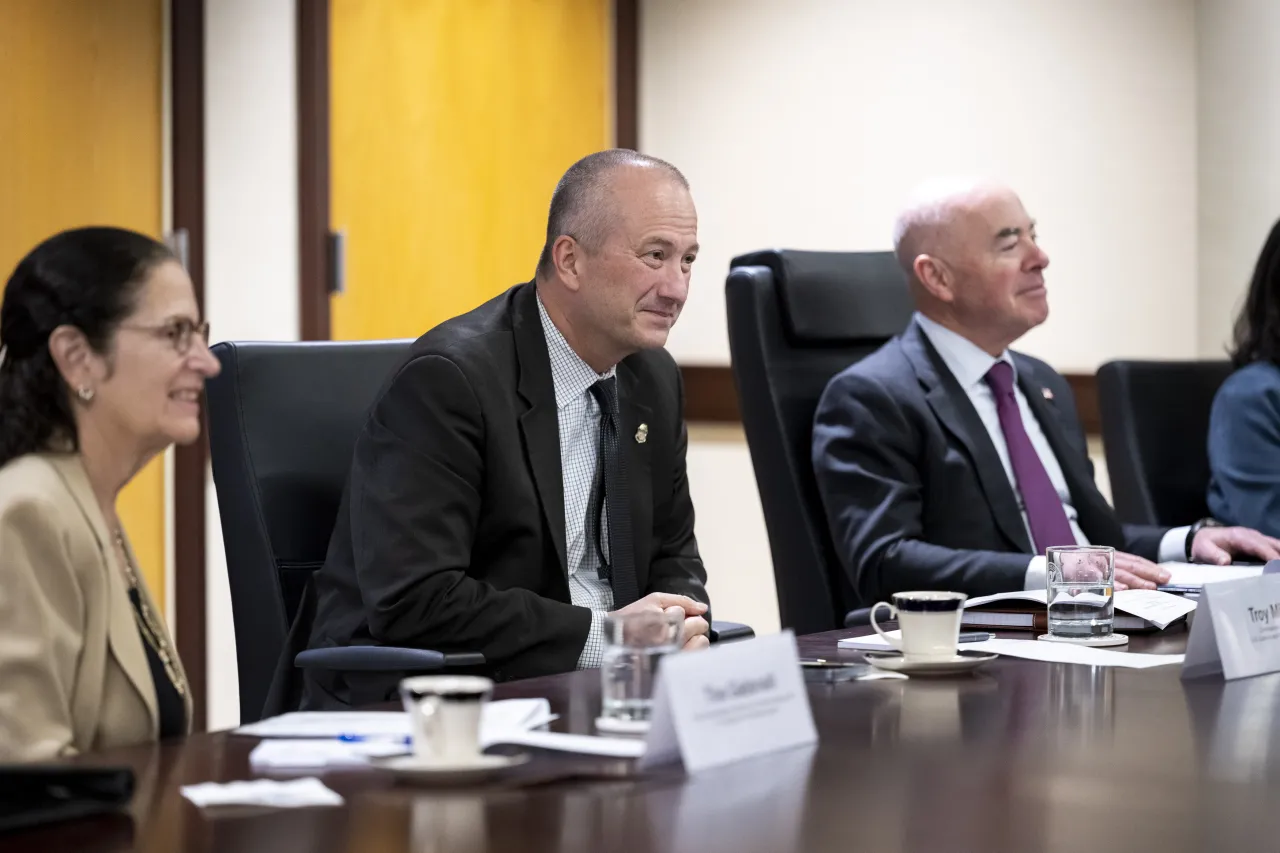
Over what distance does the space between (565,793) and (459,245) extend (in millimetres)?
3440

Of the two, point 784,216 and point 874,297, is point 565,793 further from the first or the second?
point 784,216

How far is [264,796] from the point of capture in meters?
1.16

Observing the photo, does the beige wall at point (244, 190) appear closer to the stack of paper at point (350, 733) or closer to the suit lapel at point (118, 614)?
the suit lapel at point (118, 614)

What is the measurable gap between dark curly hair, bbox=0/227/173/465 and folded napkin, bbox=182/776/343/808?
0.54 meters

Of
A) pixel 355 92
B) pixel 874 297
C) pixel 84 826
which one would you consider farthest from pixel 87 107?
pixel 84 826

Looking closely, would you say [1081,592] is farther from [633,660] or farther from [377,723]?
[377,723]

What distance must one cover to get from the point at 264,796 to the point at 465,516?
106cm

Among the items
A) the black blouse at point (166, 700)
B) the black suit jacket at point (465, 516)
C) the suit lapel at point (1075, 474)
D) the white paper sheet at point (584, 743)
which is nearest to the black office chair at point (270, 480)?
the black suit jacket at point (465, 516)

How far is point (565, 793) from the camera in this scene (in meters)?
1.19

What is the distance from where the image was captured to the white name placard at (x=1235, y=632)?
5.60ft

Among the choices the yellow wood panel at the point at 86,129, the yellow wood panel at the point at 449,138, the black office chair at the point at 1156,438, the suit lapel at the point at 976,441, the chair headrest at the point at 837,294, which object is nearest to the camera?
the suit lapel at the point at 976,441

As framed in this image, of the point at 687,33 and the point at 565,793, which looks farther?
the point at 687,33

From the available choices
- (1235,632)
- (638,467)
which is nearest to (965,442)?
(638,467)

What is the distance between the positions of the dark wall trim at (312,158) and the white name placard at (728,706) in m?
2.84
